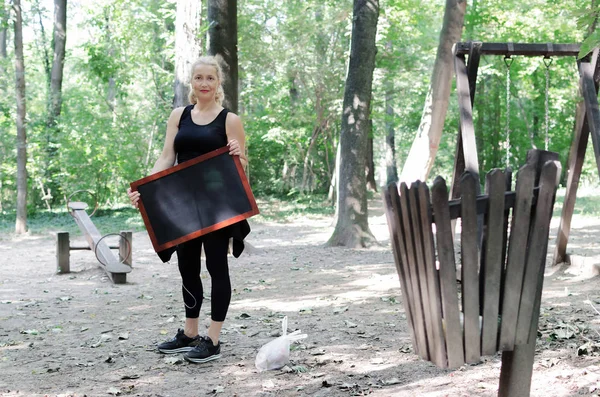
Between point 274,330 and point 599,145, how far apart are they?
12.8 feet

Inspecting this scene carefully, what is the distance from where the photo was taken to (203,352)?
4781 mm

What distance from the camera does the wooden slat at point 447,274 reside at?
286 cm

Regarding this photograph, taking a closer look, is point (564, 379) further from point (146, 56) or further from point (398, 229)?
point (146, 56)

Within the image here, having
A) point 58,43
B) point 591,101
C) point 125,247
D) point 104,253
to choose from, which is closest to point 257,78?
point 58,43

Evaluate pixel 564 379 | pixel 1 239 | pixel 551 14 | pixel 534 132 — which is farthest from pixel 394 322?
pixel 534 132

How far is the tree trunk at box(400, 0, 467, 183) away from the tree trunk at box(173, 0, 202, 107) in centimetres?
464

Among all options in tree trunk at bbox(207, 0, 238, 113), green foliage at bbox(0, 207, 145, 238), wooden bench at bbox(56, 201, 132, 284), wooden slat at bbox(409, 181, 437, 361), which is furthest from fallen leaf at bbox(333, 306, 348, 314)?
green foliage at bbox(0, 207, 145, 238)

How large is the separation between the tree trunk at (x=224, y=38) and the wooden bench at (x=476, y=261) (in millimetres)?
7980

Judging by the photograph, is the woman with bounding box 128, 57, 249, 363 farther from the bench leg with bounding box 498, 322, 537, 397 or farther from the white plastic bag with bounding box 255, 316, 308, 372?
the bench leg with bounding box 498, 322, 537, 397

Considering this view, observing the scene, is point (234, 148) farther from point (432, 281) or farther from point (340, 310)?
point (340, 310)

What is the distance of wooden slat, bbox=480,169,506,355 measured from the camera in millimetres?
2933

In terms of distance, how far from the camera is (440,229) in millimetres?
2877

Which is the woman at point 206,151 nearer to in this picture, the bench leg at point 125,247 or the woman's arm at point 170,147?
the woman's arm at point 170,147

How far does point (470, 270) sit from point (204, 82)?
8.41ft
